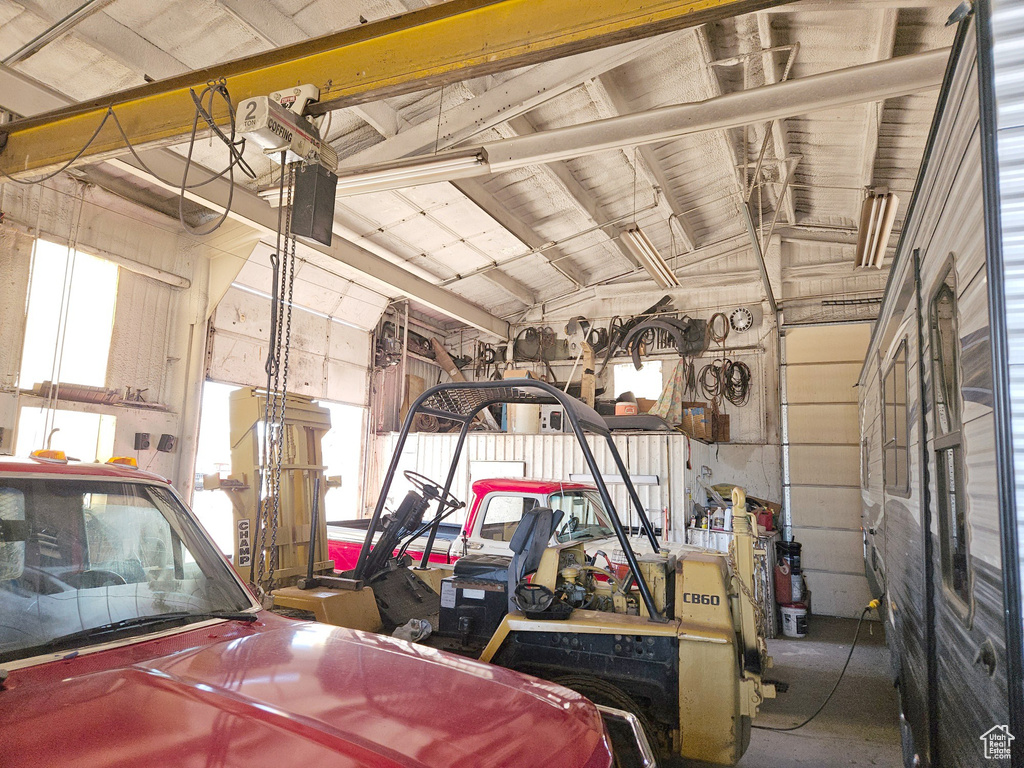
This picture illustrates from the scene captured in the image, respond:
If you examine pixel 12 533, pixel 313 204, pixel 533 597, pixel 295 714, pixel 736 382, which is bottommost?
pixel 533 597

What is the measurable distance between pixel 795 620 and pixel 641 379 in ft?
17.6

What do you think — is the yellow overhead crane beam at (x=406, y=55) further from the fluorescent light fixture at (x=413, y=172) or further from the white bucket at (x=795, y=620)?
the white bucket at (x=795, y=620)

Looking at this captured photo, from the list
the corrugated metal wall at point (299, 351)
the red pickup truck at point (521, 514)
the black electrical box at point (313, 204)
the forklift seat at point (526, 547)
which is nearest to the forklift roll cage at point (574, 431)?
the forklift seat at point (526, 547)

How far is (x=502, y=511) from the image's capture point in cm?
671

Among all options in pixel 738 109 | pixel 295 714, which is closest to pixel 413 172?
pixel 738 109

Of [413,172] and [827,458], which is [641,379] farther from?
[413,172]

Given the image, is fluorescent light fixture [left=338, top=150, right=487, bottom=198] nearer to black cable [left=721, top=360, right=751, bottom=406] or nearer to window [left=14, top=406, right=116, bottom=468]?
window [left=14, top=406, right=116, bottom=468]

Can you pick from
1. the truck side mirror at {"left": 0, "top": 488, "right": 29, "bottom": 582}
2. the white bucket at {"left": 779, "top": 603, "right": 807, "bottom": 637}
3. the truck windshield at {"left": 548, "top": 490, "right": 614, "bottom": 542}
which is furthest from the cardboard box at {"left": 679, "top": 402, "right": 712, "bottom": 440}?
the truck side mirror at {"left": 0, "top": 488, "right": 29, "bottom": 582}

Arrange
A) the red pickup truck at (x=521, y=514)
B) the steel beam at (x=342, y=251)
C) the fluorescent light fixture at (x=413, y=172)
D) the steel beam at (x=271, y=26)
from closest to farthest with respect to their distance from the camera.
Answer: the steel beam at (x=271, y=26) < the fluorescent light fixture at (x=413, y=172) < the steel beam at (x=342, y=251) < the red pickup truck at (x=521, y=514)

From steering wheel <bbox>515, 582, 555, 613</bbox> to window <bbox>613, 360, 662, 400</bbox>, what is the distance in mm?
8604

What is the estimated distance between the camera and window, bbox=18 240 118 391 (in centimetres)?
651

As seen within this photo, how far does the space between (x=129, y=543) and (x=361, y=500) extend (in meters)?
9.74

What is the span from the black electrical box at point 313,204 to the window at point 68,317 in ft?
16.0

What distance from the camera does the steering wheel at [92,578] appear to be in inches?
76.8
